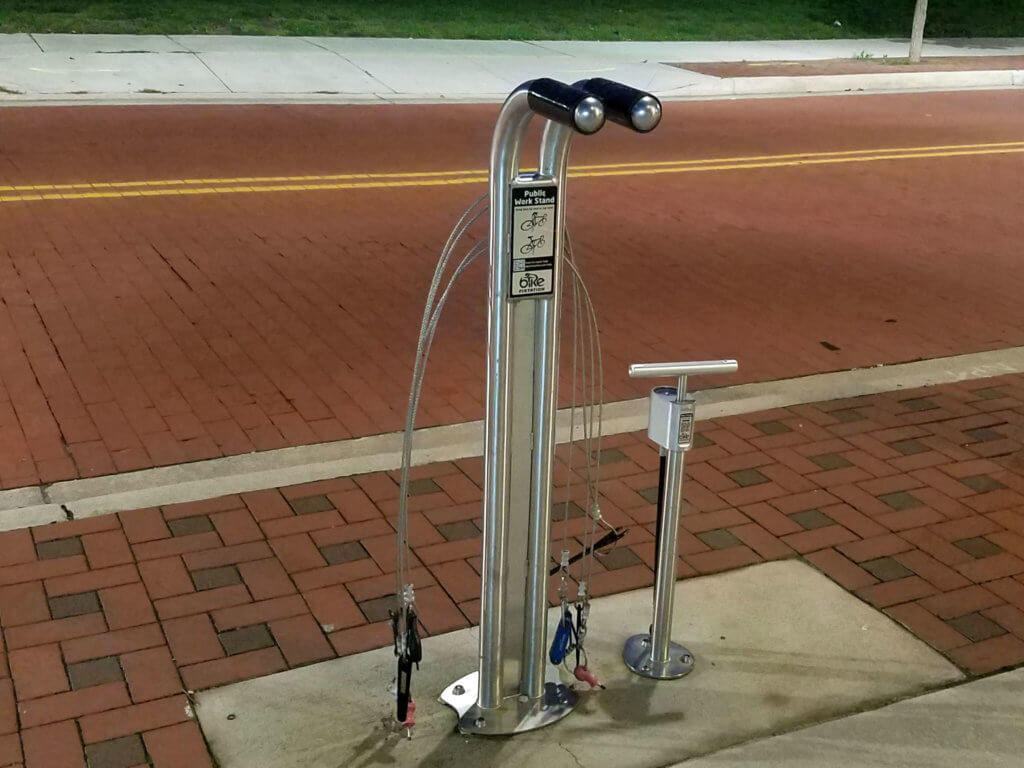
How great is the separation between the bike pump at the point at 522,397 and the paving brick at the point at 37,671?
1.12m

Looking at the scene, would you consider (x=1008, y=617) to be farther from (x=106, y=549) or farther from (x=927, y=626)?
(x=106, y=549)

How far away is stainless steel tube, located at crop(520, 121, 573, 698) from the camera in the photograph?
2.96 meters

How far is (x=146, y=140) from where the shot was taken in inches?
417

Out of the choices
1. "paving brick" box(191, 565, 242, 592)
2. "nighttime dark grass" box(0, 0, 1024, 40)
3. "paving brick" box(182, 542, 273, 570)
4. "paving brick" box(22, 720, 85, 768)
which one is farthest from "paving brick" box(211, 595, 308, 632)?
"nighttime dark grass" box(0, 0, 1024, 40)

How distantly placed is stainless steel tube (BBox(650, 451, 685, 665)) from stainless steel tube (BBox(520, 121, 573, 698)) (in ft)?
1.26

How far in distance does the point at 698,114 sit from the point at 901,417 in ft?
27.8

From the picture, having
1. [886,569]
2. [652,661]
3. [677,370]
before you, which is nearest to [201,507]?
[652,661]

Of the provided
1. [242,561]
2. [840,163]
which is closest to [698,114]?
[840,163]

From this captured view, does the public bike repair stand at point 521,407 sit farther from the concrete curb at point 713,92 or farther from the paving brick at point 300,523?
the concrete curb at point 713,92

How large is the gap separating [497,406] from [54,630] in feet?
5.41

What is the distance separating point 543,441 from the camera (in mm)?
3146

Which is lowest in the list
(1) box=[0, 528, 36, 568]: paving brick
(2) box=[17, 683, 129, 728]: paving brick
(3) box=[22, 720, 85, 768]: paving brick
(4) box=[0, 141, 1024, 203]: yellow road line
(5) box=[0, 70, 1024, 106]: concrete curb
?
(3) box=[22, 720, 85, 768]: paving brick

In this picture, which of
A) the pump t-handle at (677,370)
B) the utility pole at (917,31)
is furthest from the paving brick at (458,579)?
the utility pole at (917,31)

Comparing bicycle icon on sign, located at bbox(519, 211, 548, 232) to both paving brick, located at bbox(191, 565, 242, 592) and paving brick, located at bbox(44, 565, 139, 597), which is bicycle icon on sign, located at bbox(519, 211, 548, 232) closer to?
paving brick, located at bbox(191, 565, 242, 592)
